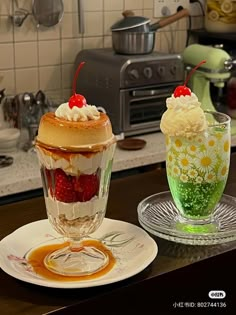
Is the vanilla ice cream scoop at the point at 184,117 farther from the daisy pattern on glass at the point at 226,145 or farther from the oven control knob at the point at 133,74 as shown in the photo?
the oven control knob at the point at 133,74

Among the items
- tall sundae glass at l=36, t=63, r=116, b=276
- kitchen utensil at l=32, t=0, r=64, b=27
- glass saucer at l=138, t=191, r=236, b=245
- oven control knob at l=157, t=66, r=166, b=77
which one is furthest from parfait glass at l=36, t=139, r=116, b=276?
kitchen utensil at l=32, t=0, r=64, b=27

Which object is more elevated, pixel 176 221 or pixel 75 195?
pixel 75 195

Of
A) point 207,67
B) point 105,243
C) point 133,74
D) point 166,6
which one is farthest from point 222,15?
point 105,243

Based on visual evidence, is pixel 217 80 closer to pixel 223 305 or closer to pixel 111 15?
pixel 111 15

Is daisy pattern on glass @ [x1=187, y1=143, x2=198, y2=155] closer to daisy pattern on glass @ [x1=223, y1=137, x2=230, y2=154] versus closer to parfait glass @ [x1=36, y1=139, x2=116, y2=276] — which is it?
daisy pattern on glass @ [x1=223, y1=137, x2=230, y2=154]

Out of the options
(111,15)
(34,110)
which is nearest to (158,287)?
(34,110)

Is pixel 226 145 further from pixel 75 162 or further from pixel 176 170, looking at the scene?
pixel 75 162
